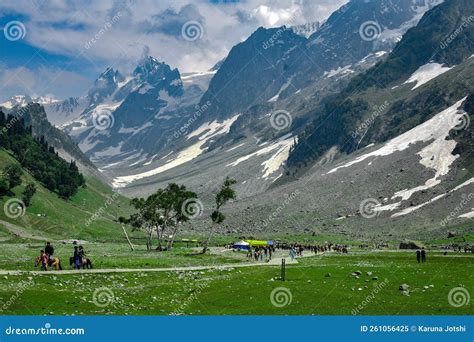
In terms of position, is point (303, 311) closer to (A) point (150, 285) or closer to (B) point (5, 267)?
(A) point (150, 285)

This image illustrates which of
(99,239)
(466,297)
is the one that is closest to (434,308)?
(466,297)

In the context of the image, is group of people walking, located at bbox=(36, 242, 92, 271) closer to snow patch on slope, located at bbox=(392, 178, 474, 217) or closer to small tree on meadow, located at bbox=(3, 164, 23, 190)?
small tree on meadow, located at bbox=(3, 164, 23, 190)

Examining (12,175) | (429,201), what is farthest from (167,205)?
(429,201)

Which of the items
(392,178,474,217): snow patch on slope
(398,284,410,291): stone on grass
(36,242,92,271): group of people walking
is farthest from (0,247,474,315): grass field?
(392,178,474,217): snow patch on slope

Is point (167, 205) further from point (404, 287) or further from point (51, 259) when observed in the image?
point (404, 287)

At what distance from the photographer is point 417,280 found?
51.3m

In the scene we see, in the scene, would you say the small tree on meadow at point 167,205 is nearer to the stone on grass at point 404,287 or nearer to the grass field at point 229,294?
the grass field at point 229,294

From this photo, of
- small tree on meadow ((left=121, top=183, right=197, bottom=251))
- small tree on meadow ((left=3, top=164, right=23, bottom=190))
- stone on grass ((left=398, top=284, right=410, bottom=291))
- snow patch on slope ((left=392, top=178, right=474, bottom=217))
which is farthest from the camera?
snow patch on slope ((left=392, top=178, right=474, bottom=217))

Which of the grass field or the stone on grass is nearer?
the grass field

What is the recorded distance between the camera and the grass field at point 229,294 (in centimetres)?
3606

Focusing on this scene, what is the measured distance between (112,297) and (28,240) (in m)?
93.9

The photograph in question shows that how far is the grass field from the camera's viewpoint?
118ft

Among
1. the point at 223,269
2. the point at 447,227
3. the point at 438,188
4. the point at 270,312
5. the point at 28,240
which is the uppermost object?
the point at 438,188

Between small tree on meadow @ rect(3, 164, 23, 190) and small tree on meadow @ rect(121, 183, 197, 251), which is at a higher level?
small tree on meadow @ rect(3, 164, 23, 190)
